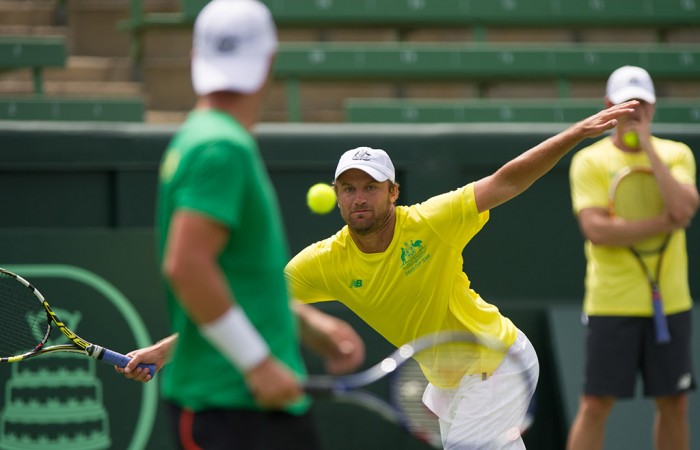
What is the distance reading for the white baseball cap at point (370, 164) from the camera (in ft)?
15.6

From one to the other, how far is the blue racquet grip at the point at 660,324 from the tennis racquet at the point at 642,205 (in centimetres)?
14

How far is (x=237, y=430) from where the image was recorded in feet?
9.47

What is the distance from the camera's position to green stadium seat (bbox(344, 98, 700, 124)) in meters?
9.14

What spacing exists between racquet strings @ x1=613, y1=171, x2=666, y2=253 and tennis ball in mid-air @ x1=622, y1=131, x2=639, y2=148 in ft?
0.51

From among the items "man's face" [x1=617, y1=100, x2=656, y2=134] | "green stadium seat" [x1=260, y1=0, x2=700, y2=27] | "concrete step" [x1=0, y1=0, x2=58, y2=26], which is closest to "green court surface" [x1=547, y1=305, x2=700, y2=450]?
"man's face" [x1=617, y1=100, x2=656, y2=134]

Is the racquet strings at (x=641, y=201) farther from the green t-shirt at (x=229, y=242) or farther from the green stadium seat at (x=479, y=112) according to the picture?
the green t-shirt at (x=229, y=242)

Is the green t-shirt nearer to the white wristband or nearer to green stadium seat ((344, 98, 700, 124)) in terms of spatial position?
the white wristband

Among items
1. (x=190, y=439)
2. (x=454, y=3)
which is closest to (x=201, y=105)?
(x=190, y=439)

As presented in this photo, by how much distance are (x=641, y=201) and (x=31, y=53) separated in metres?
5.01

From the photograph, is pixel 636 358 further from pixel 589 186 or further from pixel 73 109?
pixel 73 109

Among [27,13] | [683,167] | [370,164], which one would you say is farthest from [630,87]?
[27,13]

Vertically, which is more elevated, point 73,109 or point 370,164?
point 370,164

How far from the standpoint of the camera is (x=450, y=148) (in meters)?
7.07

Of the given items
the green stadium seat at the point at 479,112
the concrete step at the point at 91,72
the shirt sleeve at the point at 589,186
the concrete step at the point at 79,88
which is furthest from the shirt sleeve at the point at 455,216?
the concrete step at the point at 91,72
